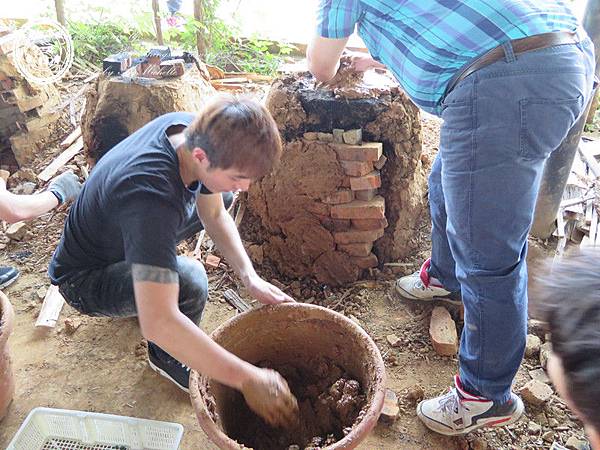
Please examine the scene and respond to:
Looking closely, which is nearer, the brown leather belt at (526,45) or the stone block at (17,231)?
the brown leather belt at (526,45)

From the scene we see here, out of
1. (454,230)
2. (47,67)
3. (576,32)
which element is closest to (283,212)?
(454,230)

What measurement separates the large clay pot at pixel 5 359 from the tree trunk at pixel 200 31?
316 cm

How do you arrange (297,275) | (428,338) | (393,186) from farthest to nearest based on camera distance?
1. (297,275)
2. (393,186)
3. (428,338)

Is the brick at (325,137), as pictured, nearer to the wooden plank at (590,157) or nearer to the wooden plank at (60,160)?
the wooden plank at (590,157)

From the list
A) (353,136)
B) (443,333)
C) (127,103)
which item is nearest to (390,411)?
(443,333)

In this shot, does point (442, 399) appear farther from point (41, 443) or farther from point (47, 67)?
point (47, 67)

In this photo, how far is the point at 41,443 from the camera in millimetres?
2014

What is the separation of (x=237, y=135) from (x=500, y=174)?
32.2 inches

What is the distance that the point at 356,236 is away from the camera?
8.84ft

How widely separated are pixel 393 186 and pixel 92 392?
1764 mm

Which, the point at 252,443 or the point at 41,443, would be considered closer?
the point at 252,443

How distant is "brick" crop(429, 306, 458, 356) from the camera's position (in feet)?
7.87

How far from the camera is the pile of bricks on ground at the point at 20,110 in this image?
366 centimetres

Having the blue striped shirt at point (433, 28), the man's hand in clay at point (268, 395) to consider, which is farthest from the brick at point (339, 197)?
the man's hand in clay at point (268, 395)
